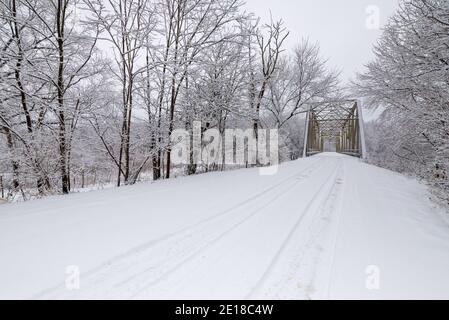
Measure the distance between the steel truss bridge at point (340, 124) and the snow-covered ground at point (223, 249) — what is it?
15.4 m

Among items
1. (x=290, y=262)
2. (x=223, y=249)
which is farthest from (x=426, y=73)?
(x=223, y=249)

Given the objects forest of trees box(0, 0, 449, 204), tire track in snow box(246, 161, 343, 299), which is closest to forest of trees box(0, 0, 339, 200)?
forest of trees box(0, 0, 449, 204)

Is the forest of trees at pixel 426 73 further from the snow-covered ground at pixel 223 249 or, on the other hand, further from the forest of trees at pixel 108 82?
the forest of trees at pixel 108 82

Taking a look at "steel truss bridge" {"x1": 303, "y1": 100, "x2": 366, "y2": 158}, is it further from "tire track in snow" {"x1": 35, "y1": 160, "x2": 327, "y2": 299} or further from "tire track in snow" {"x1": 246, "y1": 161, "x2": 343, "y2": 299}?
"tire track in snow" {"x1": 35, "y1": 160, "x2": 327, "y2": 299}

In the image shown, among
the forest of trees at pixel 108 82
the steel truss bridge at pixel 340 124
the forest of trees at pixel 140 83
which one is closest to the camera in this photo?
the forest of trees at pixel 140 83

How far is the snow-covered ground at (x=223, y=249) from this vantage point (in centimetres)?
190

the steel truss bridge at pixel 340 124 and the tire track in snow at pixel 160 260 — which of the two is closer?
the tire track in snow at pixel 160 260

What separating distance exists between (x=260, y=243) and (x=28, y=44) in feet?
31.3

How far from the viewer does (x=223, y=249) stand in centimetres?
255

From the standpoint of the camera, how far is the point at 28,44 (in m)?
7.63

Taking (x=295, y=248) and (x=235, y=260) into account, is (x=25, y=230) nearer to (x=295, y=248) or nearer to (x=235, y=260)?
(x=235, y=260)

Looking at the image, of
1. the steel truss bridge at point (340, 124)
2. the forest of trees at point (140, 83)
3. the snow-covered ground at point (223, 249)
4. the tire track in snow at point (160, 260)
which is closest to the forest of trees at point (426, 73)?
the forest of trees at point (140, 83)

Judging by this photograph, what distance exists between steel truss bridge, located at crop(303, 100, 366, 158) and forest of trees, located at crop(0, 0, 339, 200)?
1013 centimetres
